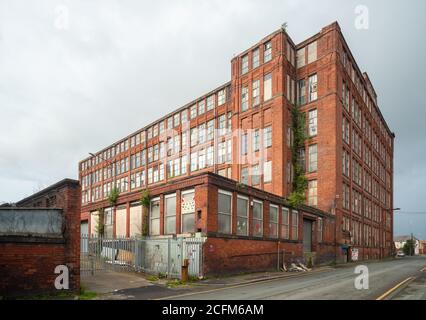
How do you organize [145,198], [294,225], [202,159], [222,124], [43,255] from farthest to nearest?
[202,159], [222,124], [294,225], [145,198], [43,255]

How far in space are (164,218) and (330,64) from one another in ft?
94.2

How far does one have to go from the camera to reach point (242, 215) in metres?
27.0

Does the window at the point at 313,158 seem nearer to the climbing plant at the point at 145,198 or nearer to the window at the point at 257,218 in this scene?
the window at the point at 257,218

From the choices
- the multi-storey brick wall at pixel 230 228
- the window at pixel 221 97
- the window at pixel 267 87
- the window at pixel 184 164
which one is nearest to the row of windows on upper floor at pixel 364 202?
the window at pixel 267 87

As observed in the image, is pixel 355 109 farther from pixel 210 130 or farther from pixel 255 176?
pixel 210 130

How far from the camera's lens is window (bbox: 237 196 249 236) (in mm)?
26527

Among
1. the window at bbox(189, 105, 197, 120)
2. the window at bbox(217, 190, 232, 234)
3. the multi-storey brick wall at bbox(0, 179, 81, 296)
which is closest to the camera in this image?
the multi-storey brick wall at bbox(0, 179, 81, 296)

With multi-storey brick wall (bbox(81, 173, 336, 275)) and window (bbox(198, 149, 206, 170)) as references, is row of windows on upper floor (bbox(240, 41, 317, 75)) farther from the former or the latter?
multi-storey brick wall (bbox(81, 173, 336, 275))

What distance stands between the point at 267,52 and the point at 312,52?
5.26 meters

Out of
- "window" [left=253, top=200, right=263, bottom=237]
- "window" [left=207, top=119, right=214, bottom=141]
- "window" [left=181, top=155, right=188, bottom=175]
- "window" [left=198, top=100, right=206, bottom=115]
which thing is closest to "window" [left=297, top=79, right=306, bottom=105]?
"window" [left=207, top=119, right=214, bottom=141]

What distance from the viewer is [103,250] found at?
2502 centimetres

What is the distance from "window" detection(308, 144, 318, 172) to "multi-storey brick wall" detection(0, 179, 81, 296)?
35063 mm

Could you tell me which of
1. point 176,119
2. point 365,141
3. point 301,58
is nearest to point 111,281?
point 301,58

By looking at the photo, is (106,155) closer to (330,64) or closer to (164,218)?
(330,64)
